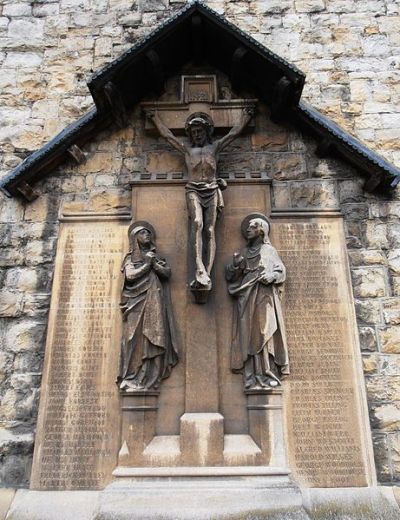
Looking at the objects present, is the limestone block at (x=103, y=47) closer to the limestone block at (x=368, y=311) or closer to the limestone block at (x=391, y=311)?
the limestone block at (x=368, y=311)

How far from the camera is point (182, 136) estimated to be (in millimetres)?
6195

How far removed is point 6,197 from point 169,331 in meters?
2.54

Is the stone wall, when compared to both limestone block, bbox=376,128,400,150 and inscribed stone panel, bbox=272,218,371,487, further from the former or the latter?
inscribed stone panel, bbox=272,218,371,487

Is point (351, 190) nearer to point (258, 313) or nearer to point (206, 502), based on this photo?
point (258, 313)

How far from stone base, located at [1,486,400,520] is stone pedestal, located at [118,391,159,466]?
0.22m

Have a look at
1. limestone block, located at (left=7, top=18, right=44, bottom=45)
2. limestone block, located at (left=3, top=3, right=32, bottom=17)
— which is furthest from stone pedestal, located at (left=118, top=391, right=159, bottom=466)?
limestone block, located at (left=3, top=3, right=32, bottom=17)

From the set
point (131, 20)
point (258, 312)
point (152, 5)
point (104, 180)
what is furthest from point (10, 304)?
point (152, 5)

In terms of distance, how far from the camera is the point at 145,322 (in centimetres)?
512

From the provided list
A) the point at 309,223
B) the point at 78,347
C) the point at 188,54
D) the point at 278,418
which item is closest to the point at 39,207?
the point at 78,347

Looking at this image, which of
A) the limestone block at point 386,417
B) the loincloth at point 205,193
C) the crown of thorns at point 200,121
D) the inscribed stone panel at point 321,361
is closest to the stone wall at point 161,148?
the limestone block at point 386,417

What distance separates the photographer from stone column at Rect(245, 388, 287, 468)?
4.77m

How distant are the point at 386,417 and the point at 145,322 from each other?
2.46 meters

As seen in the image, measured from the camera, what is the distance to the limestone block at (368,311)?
5419 millimetres

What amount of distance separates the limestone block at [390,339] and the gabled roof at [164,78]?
157 cm
